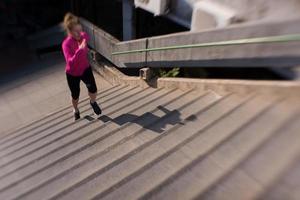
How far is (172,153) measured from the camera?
365 centimetres

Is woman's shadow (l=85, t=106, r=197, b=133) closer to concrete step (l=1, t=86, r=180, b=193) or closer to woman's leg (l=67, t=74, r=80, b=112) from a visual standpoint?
concrete step (l=1, t=86, r=180, b=193)

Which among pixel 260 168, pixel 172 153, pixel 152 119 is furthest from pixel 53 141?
pixel 260 168

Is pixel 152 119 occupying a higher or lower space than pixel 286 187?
lower

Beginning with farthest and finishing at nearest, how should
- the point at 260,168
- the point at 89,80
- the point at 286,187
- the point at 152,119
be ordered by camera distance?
the point at 89,80 < the point at 152,119 < the point at 260,168 < the point at 286,187

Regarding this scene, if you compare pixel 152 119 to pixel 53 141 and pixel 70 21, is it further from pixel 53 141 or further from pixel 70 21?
pixel 70 21

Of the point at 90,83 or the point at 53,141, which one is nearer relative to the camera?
the point at 53,141

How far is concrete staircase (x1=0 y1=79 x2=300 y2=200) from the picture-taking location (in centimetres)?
313

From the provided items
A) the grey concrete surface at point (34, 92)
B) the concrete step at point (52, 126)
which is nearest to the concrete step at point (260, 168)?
the concrete step at point (52, 126)

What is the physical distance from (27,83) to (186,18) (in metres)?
4.81

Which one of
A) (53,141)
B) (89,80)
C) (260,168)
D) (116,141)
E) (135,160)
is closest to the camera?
(260,168)

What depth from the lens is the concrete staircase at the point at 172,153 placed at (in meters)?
3.13

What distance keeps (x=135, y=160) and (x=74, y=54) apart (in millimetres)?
1910

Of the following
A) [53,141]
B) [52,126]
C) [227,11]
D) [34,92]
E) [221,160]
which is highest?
[227,11]

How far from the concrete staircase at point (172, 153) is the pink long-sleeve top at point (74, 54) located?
0.85 m
